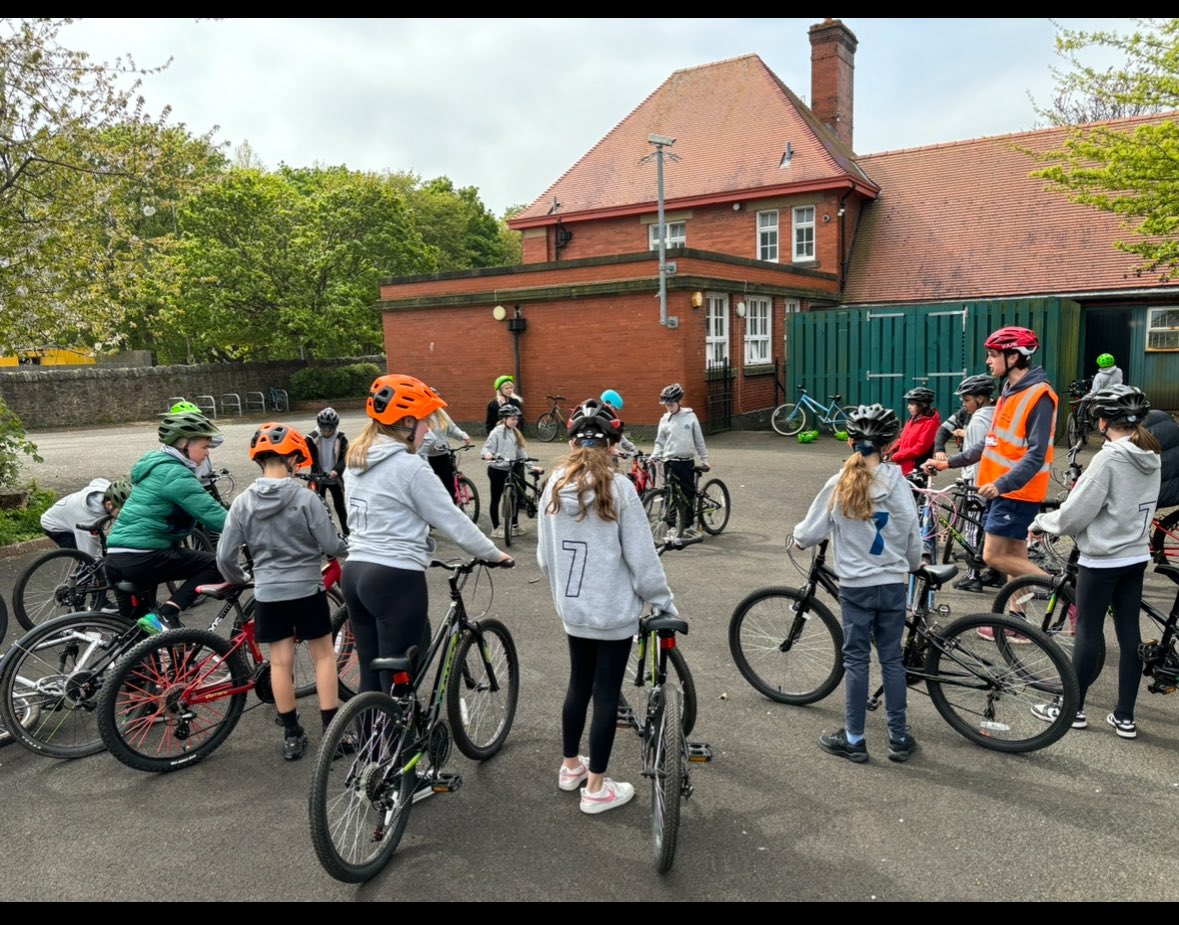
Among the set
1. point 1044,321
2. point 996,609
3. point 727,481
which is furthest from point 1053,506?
point 1044,321

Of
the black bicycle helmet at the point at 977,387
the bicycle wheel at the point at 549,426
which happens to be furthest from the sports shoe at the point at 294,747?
the bicycle wheel at the point at 549,426

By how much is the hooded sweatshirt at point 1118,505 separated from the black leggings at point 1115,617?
79 millimetres

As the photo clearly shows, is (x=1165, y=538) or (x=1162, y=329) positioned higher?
(x=1162, y=329)

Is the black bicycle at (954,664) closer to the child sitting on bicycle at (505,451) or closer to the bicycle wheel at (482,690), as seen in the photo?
the bicycle wheel at (482,690)

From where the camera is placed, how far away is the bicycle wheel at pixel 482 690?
4.16 metres

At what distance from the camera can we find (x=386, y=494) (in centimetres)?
388

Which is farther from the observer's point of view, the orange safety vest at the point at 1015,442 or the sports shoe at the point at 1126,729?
the orange safety vest at the point at 1015,442

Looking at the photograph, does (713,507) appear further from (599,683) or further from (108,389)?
(108,389)

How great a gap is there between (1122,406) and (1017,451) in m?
1.62

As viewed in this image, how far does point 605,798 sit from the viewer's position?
380 cm

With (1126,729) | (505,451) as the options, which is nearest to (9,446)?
(505,451)

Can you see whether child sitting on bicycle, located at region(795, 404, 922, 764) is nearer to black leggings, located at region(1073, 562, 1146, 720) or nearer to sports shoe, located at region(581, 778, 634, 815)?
black leggings, located at region(1073, 562, 1146, 720)

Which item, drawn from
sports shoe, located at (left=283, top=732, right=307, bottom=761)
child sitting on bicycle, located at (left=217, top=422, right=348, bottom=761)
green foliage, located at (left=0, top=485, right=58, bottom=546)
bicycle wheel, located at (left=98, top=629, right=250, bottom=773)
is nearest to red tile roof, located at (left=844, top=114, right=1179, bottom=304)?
green foliage, located at (left=0, top=485, right=58, bottom=546)
